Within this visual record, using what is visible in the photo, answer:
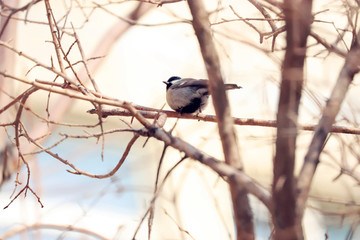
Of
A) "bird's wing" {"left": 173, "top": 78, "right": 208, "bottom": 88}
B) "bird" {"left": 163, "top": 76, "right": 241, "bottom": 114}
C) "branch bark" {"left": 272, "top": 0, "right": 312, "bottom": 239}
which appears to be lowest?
"branch bark" {"left": 272, "top": 0, "right": 312, "bottom": 239}

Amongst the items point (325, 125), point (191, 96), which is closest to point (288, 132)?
point (325, 125)

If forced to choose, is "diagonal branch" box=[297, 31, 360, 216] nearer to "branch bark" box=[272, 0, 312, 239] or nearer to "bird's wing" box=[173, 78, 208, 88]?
"branch bark" box=[272, 0, 312, 239]

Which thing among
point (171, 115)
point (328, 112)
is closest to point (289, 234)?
point (328, 112)

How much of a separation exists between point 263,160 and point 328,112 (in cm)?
646

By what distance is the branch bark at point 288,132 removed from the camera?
1492mm

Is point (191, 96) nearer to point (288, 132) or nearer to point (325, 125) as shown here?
point (325, 125)

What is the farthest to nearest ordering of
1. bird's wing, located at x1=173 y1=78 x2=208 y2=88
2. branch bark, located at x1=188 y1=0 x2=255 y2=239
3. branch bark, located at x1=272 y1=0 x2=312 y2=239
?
bird's wing, located at x1=173 y1=78 x2=208 y2=88
branch bark, located at x1=188 y1=0 x2=255 y2=239
branch bark, located at x1=272 y1=0 x2=312 y2=239

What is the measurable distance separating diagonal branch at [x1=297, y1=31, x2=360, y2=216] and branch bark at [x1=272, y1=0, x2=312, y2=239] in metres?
0.05

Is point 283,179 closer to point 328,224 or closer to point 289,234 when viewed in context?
point 289,234

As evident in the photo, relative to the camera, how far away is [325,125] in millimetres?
1672

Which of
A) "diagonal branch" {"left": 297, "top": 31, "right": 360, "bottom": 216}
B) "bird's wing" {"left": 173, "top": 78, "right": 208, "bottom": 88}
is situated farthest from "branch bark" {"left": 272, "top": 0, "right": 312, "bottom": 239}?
"bird's wing" {"left": 173, "top": 78, "right": 208, "bottom": 88}

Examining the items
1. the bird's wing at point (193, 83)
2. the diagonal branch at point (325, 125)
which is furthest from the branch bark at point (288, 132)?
the bird's wing at point (193, 83)

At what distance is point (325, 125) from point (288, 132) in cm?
22

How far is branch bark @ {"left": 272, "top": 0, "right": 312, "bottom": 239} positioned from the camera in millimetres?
1492
